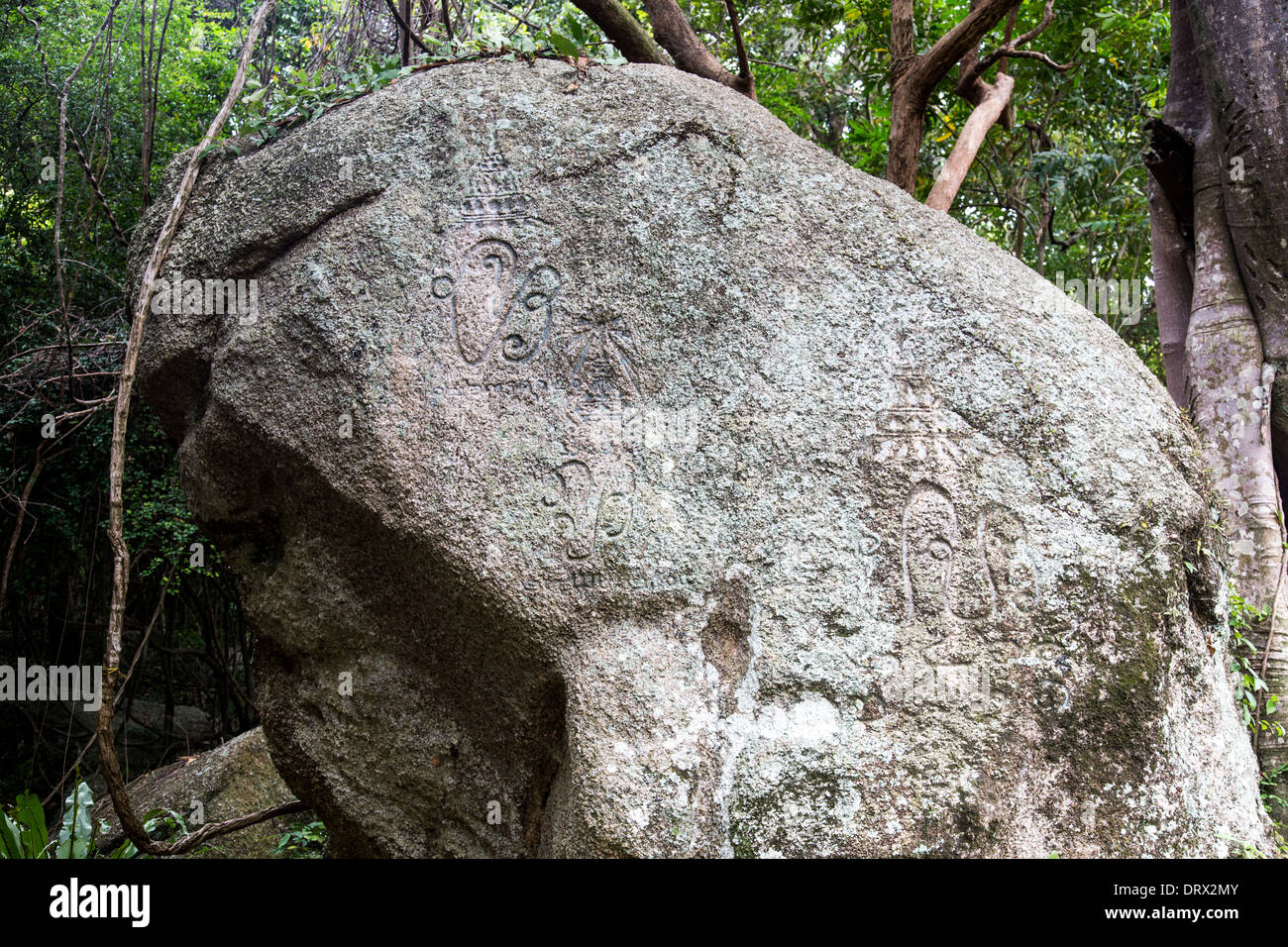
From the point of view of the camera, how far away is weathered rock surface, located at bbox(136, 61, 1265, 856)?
227 centimetres

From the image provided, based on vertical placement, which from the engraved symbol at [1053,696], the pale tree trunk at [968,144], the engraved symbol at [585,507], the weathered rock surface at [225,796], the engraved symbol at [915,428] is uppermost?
the pale tree trunk at [968,144]

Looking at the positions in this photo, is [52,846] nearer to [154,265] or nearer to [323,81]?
[154,265]

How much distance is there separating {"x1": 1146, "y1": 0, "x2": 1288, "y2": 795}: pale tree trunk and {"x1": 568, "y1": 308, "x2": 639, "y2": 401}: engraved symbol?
2445 mm

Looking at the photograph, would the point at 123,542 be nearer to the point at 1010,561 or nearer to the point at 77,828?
the point at 77,828

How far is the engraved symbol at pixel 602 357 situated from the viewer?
2.51 metres

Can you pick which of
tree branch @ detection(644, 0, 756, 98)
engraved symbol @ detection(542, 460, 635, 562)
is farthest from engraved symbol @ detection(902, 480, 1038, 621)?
tree branch @ detection(644, 0, 756, 98)

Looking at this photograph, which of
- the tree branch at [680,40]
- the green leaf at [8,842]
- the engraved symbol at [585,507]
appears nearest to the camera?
the engraved symbol at [585,507]

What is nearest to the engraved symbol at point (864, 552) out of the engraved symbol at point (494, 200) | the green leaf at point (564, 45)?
the engraved symbol at point (494, 200)

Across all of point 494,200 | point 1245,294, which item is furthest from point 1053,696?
point 1245,294

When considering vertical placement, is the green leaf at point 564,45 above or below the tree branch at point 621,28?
below

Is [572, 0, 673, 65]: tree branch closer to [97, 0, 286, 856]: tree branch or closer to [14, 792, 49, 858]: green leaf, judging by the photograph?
[97, 0, 286, 856]: tree branch

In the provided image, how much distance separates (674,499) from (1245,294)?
275 cm

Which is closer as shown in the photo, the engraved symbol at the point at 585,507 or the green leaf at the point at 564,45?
the engraved symbol at the point at 585,507

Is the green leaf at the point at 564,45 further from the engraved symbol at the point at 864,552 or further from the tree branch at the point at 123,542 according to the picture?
the engraved symbol at the point at 864,552
